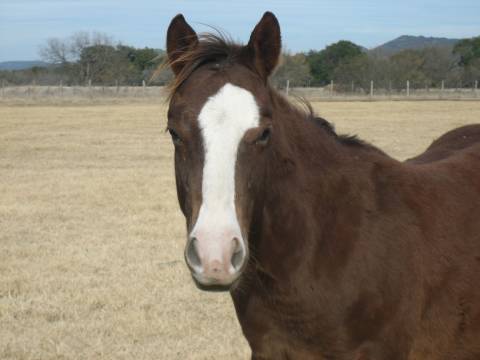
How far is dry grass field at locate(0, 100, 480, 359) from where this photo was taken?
5.57 meters

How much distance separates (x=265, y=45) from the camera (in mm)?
3229

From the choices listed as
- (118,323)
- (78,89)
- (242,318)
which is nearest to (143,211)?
(118,323)

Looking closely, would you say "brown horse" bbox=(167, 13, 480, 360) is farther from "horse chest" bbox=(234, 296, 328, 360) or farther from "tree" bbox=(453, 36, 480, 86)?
"tree" bbox=(453, 36, 480, 86)

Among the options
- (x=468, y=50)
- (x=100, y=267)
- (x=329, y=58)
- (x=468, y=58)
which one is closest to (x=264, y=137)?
(x=100, y=267)

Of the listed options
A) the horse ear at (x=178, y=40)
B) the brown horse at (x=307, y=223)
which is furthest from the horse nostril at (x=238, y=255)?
the horse ear at (x=178, y=40)

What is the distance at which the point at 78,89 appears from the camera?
49125 mm

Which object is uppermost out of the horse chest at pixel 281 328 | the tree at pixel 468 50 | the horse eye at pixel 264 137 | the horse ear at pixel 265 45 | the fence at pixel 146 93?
the tree at pixel 468 50

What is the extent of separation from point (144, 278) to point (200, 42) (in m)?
4.33

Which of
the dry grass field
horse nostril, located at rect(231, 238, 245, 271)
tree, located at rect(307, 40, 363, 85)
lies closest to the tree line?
tree, located at rect(307, 40, 363, 85)

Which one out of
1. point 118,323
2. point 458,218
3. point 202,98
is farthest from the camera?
point 118,323

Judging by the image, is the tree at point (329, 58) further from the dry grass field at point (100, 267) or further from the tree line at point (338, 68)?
the dry grass field at point (100, 267)

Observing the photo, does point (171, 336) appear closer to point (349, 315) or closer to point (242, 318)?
point (242, 318)

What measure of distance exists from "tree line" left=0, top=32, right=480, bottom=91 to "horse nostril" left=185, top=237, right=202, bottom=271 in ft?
160

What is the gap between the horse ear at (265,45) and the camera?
10.5ft
